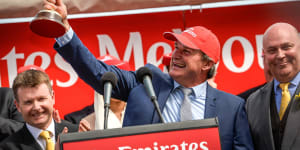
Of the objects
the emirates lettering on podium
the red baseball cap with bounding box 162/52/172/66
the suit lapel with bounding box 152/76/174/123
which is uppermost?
the red baseball cap with bounding box 162/52/172/66

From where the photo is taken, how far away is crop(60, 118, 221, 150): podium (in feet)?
6.16

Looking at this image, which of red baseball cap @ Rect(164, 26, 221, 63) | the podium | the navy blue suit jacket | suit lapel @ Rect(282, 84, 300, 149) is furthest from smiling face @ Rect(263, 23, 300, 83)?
the podium

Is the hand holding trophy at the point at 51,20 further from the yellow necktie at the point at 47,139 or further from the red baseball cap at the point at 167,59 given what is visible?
the red baseball cap at the point at 167,59

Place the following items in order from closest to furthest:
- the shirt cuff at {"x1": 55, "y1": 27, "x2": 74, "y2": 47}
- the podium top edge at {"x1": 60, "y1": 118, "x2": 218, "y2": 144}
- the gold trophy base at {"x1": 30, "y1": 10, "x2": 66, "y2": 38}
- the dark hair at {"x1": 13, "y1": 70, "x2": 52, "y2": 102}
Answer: the podium top edge at {"x1": 60, "y1": 118, "x2": 218, "y2": 144} → the gold trophy base at {"x1": 30, "y1": 10, "x2": 66, "y2": 38} → the shirt cuff at {"x1": 55, "y1": 27, "x2": 74, "y2": 47} → the dark hair at {"x1": 13, "y1": 70, "x2": 52, "y2": 102}

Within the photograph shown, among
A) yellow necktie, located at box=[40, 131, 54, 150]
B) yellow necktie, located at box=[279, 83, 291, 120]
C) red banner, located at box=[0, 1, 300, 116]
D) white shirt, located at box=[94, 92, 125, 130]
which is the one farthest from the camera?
red banner, located at box=[0, 1, 300, 116]

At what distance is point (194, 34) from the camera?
9.02 feet

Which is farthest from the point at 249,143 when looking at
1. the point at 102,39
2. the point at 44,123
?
the point at 102,39

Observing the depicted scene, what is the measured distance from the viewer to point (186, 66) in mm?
2668

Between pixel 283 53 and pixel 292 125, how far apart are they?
51cm

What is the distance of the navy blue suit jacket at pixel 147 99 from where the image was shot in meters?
2.33

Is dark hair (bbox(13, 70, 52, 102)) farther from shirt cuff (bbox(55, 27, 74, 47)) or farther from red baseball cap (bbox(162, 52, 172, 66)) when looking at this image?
red baseball cap (bbox(162, 52, 172, 66))

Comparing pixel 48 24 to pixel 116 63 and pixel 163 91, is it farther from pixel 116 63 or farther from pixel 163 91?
pixel 116 63

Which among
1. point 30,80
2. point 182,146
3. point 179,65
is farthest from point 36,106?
point 182,146

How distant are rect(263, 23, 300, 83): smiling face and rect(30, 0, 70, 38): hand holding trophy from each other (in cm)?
146
